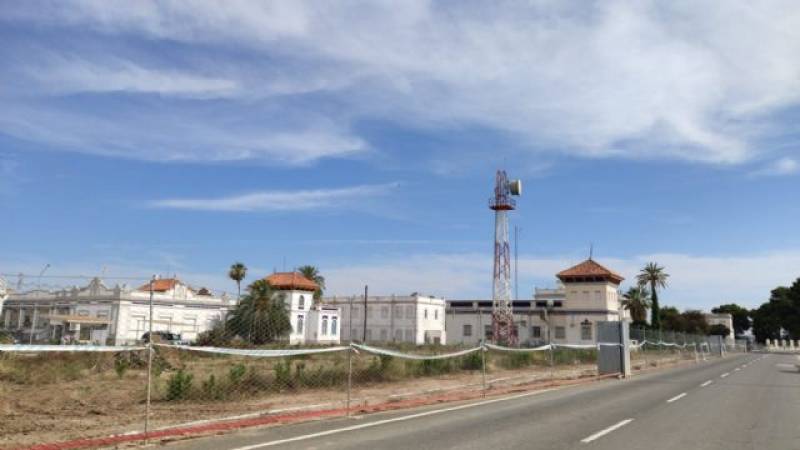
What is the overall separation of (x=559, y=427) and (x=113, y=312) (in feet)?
173

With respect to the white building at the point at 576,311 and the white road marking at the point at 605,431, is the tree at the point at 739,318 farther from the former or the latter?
the white road marking at the point at 605,431

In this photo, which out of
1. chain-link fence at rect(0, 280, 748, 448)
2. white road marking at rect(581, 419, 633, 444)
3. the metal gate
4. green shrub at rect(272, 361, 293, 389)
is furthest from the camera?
the metal gate

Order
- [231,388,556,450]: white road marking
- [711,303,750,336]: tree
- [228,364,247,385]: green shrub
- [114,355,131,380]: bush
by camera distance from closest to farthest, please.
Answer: [231,388,556,450]: white road marking → [228,364,247,385]: green shrub → [114,355,131,380]: bush → [711,303,750,336]: tree

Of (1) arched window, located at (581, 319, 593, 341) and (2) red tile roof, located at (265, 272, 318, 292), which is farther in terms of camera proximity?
(1) arched window, located at (581, 319, 593, 341)

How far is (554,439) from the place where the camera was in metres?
9.91

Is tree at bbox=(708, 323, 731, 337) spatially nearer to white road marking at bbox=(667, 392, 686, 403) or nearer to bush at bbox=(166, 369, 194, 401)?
white road marking at bbox=(667, 392, 686, 403)

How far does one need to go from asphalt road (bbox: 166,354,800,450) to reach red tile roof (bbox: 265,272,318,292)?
58682mm

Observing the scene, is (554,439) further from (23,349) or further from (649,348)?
(649,348)

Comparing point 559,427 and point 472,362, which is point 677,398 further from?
point 472,362

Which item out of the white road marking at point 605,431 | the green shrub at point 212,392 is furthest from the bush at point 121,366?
the white road marking at point 605,431

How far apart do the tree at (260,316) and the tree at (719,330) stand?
103636mm

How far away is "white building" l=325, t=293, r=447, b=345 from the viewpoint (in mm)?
85500

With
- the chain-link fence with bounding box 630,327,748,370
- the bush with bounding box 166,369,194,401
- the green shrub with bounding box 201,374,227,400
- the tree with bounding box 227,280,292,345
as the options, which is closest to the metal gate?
the chain-link fence with bounding box 630,327,748,370

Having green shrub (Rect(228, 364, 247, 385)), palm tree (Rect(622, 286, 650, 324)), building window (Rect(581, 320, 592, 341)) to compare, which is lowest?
green shrub (Rect(228, 364, 247, 385))
